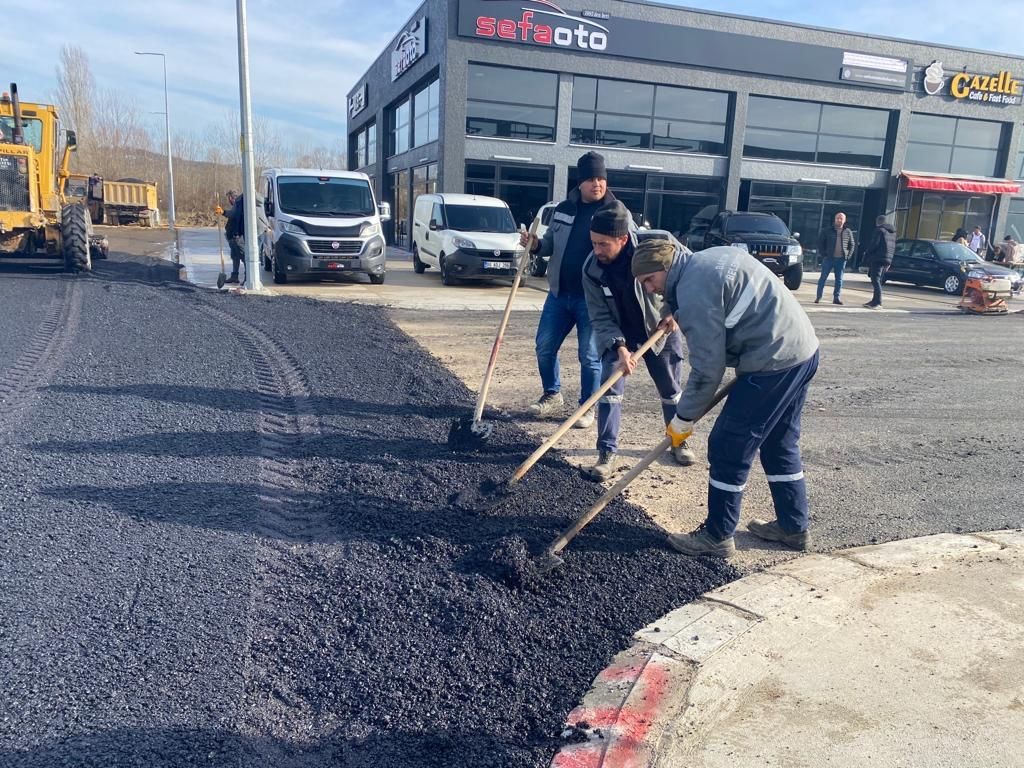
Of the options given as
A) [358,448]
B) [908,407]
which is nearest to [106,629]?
[358,448]

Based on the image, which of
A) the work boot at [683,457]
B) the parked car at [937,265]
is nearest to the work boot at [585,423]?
the work boot at [683,457]

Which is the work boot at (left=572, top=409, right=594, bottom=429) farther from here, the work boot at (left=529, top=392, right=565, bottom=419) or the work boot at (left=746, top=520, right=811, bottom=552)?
the work boot at (left=746, top=520, right=811, bottom=552)

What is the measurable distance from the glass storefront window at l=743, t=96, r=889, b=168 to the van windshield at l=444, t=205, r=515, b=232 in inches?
432

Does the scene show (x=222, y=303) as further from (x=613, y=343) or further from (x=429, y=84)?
(x=429, y=84)

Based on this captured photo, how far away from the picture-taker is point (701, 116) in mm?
23141

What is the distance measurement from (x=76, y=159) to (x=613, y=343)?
57.0 metres

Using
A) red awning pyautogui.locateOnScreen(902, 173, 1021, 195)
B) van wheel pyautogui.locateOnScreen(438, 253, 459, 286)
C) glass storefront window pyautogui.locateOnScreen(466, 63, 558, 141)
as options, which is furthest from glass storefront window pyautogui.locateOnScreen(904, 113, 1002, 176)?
van wheel pyautogui.locateOnScreen(438, 253, 459, 286)

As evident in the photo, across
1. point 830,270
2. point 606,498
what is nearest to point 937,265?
point 830,270

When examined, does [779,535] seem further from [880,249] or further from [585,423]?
[880,249]

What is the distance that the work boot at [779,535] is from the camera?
3.91 meters

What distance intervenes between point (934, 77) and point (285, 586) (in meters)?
28.5

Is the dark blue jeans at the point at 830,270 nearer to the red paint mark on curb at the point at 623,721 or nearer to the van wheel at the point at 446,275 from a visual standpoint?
the van wheel at the point at 446,275

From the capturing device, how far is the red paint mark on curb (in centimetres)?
236

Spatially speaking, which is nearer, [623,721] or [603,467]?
[623,721]
